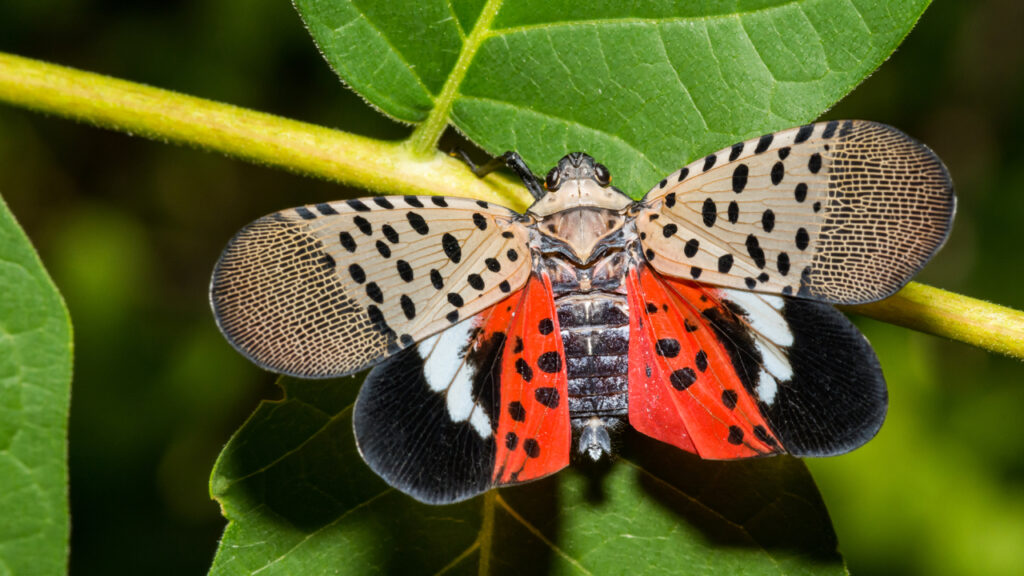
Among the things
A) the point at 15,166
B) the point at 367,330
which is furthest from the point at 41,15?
the point at 367,330

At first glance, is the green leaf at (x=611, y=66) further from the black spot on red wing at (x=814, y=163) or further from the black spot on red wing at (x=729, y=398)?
the black spot on red wing at (x=729, y=398)

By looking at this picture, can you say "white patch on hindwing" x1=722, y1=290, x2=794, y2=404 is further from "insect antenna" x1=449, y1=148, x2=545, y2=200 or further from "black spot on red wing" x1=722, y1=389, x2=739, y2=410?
"insect antenna" x1=449, y1=148, x2=545, y2=200

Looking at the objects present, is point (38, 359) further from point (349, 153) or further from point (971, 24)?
point (971, 24)

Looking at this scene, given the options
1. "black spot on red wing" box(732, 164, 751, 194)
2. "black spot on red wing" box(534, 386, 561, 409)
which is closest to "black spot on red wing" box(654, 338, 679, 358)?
"black spot on red wing" box(534, 386, 561, 409)

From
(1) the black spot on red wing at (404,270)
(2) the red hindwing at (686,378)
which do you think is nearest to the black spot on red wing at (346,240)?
(1) the black spot on red wing at (404,270)

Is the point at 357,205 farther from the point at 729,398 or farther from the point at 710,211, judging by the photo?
the point at 729,398
